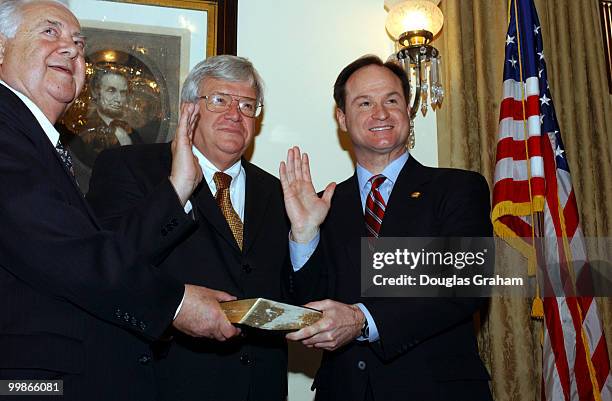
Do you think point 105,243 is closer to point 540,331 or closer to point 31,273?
point 31,273

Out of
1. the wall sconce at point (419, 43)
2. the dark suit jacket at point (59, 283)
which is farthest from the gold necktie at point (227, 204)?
the wall sconce at point (419, 43)

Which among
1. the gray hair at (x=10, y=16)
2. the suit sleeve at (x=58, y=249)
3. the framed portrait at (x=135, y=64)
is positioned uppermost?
the framed portrait at (x=135, y=64)

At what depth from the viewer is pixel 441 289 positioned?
7.35 ft

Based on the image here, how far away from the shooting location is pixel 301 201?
2.35m

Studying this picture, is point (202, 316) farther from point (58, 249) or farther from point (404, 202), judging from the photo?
point (404, 202)

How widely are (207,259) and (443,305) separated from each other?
0.84m

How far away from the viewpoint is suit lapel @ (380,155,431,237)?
7.59 ft

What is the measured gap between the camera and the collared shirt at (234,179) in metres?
2.51

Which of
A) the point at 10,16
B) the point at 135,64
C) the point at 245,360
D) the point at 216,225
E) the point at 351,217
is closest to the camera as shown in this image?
the point at 10,16

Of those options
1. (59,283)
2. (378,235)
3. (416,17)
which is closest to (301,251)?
(378,235)

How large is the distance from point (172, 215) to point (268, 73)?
1.61 meters

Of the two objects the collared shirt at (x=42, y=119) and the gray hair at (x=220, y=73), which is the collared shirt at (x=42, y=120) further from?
the gray hair at (x=220, y=73)

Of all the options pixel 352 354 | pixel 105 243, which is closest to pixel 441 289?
pixel 352 354

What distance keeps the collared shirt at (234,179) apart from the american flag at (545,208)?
130cm
